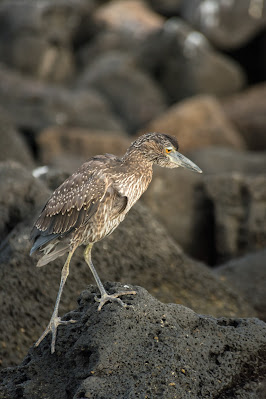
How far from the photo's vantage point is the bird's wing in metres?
5.68

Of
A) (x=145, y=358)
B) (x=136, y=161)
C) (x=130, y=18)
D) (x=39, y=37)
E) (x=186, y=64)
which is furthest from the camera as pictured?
(x=130, y=18)

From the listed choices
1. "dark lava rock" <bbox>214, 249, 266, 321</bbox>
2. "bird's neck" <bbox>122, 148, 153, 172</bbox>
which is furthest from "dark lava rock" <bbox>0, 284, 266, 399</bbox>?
"dark lava rock" <bbox>214, 249, 266, 321</bbox>

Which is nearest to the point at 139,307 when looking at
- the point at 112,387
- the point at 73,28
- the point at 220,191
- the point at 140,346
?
the point at 140,346

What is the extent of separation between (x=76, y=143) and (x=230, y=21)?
815 cm

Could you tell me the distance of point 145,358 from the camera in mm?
4992

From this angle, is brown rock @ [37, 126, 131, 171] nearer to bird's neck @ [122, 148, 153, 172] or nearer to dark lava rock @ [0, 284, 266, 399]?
bird's neck @ [122, 148, 153, 172]

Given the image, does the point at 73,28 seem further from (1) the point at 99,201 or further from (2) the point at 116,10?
(1) the point at 99,201

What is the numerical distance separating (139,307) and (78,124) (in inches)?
Result: 525

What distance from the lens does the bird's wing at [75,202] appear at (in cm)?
568

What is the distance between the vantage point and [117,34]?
23922 mm

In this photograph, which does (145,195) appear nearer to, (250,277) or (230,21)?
(250,277)

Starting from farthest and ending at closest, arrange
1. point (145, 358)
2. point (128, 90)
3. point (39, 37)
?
point (39, 37) < point (128, 90) < point (145, 358)

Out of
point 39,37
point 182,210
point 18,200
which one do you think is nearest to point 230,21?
point 39,37

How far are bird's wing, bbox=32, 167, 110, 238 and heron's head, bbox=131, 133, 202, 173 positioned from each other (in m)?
0.45
